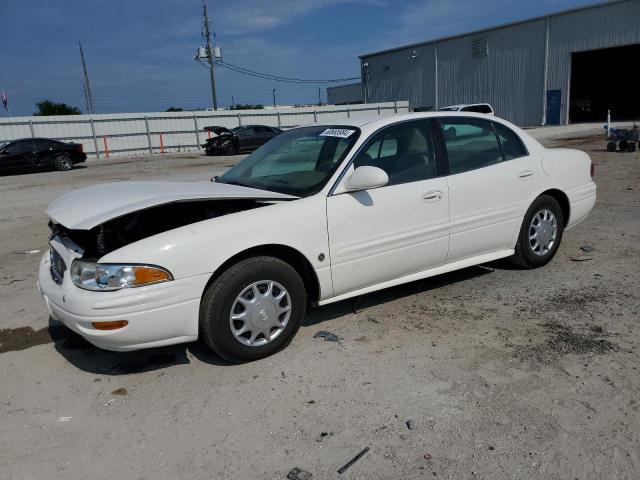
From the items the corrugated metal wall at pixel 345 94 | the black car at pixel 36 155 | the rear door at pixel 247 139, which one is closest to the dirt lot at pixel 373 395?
the black car at pixel 36 155

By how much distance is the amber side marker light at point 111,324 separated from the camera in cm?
306

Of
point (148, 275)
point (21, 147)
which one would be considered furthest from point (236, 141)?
point (148, 275)

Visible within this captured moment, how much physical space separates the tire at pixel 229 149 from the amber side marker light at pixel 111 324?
2155 centimetres

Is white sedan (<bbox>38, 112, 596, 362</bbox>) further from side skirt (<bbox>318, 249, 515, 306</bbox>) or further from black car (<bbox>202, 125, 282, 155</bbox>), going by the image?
black car (<bbox>202, 125, 282, 155</bbox>)

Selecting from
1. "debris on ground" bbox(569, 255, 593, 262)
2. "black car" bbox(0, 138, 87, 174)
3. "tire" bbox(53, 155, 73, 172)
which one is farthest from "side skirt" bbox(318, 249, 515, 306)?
"tire" bbox(53, 155, 73, 172)

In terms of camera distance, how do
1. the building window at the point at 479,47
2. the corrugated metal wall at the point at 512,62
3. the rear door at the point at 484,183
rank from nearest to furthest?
the rear door at the point at 484,183 < the corrugated metal wall at the point at 512,62 < the building window at the point at 479,47

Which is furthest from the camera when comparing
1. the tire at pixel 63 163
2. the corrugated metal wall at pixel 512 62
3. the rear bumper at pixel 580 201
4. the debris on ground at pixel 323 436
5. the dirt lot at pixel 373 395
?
the corrugated metal wall at pixel 512 62

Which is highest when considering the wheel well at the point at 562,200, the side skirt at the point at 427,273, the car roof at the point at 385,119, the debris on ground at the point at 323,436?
the car roof at the point at 385,119

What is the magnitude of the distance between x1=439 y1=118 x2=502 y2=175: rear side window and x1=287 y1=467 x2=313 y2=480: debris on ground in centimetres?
269

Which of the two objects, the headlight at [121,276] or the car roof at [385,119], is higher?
the car roof at [385,119]

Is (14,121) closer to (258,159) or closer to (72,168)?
(72,168)

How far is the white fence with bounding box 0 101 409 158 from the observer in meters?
27.3

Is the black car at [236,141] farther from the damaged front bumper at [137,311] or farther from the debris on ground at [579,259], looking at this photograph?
the damaged front bumper at [137,311]

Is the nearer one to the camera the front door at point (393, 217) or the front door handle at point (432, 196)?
the front door at point (393, 217)
